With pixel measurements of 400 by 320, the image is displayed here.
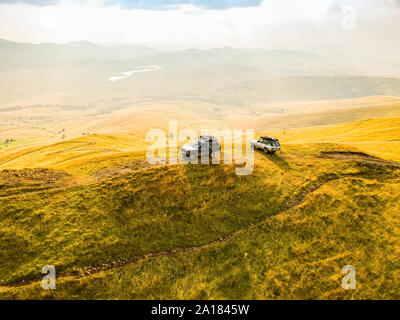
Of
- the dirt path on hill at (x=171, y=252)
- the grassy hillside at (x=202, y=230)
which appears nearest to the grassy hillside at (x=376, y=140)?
the grassy hillside at (x=202, y=230)

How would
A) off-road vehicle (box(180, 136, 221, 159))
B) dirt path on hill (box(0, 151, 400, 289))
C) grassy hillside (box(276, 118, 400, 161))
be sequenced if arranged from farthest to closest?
1. grassy hillside (box(276, 118, 400, 161))
2. off-road vehicle (box(180, 136, 221, 159))
3. dirt path on hill (box(0, 151, 400, 289))

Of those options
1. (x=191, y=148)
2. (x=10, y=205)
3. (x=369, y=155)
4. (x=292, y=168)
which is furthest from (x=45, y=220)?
(x=369, y=155)

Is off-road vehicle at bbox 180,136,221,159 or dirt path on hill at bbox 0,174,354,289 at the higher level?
off-road vehicle at bbox 180,136,221,159

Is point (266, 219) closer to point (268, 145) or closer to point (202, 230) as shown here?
point (202, 230)

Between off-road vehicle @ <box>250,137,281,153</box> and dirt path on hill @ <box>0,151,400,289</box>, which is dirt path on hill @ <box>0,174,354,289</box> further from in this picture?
off-road vehicle @ <box>250,137,281,153</box>

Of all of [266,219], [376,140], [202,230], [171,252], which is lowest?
[171,252]

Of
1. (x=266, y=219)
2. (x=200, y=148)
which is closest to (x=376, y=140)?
(x=200, y=148)

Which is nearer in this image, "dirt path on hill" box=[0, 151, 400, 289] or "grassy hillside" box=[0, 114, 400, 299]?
"grassy hillside" box=[0, 114, 400, 299]

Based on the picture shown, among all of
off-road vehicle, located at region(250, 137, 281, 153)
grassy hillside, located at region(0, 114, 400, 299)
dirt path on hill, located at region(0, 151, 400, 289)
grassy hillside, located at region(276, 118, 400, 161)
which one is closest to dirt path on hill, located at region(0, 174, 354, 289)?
dirt path on hill, located at region(0, 151, 400, 289)

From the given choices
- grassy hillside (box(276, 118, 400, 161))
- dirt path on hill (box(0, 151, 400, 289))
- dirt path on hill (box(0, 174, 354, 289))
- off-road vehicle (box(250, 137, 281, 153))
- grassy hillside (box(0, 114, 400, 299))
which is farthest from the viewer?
grassy hillside (box(276, 118, 400, 161))
